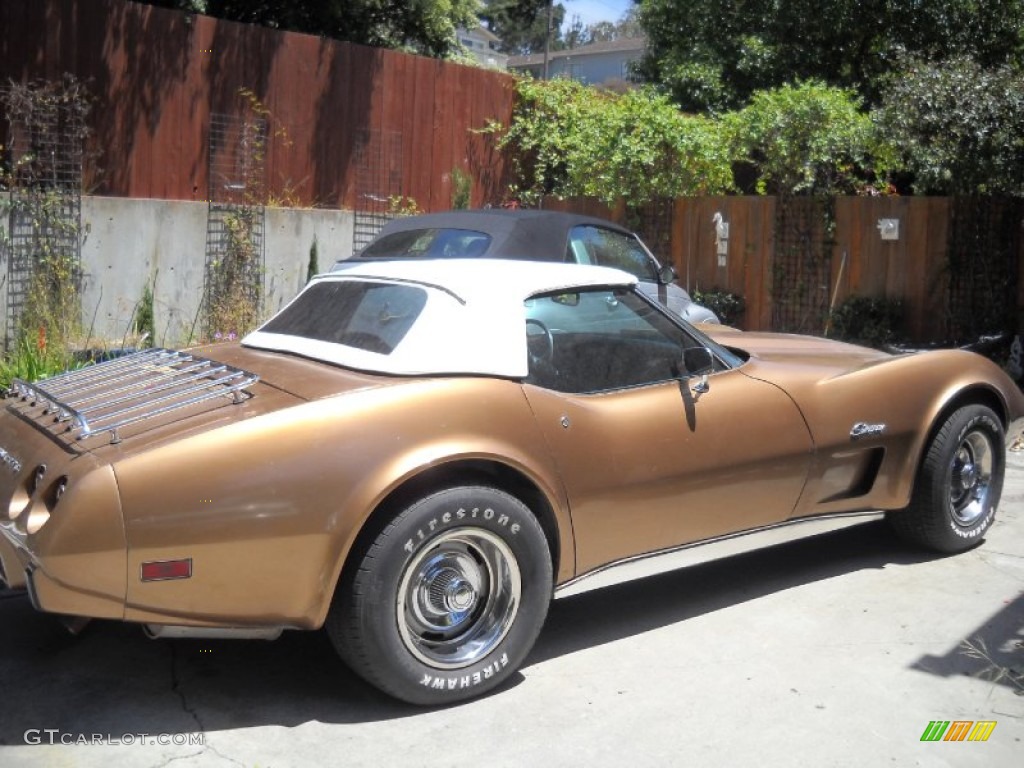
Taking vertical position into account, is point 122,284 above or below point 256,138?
below

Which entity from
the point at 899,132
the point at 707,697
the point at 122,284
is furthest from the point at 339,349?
the point at 899,132

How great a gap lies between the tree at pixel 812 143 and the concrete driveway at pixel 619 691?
8.21m

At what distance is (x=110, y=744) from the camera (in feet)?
11.8

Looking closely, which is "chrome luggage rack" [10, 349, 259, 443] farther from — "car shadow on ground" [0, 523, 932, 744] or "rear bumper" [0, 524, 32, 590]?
"car shadow on ground" [0, 523, 932, 744]

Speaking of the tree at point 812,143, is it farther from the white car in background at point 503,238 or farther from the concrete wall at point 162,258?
the concrete wall at point 162,258

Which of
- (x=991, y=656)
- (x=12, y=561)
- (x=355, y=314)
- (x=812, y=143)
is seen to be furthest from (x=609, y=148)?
(x=12, y=561)

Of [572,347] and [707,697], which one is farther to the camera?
[572,347]

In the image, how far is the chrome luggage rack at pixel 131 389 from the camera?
3.85 meters

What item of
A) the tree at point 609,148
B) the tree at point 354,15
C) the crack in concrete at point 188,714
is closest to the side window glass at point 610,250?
the tree at point 609,148

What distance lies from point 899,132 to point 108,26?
7.69m

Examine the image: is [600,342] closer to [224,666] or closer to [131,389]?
[131,389]

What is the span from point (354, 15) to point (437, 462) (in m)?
13.9

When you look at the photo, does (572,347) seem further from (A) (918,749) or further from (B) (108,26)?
(B) (108,26)

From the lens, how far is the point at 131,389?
13.8 feet
